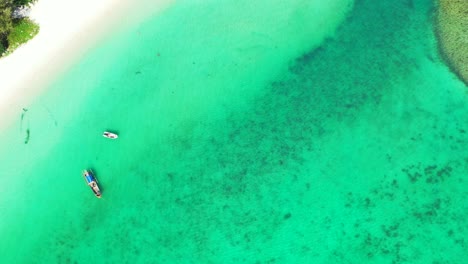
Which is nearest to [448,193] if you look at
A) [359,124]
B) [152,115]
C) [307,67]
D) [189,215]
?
[359,124]

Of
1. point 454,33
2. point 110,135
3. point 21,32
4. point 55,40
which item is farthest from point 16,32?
point 454,33

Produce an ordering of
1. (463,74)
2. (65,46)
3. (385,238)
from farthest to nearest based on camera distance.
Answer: (65,46)
(463,74)
(385,238)

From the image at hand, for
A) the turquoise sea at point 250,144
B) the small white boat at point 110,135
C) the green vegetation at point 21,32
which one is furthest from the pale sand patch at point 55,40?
the small white boat at point 110,135

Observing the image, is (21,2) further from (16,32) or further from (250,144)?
(250,144)

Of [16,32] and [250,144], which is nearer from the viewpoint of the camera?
[250,144]

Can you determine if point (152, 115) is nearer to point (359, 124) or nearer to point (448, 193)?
point (359, 124)

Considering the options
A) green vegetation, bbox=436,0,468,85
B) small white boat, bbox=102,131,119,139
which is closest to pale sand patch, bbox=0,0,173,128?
small white boat, bbox=102,131,119,139
